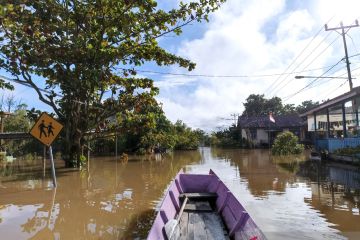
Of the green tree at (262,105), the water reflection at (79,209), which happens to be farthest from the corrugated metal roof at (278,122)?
the water reflection at (79,209)

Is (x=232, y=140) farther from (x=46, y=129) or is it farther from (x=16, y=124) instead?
(x=46, y=129)

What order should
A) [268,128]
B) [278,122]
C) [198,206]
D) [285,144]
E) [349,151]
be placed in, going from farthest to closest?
[278,122] → [268,128] → [285,144] → [349,151] → [198,206]

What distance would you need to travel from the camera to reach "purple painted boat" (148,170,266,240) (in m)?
5.63

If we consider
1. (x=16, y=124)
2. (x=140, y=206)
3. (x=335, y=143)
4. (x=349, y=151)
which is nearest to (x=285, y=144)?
(x=335, y=143)

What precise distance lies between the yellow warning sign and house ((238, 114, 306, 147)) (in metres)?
41.1

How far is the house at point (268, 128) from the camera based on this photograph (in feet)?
166

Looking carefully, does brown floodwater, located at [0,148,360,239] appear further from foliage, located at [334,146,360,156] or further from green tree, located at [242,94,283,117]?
green tree, located at [242,94,283,117]

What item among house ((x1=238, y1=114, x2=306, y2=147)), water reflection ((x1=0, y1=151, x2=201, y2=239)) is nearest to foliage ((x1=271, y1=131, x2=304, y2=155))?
house ((x1=238, y1=114, x2=306, y2=147))

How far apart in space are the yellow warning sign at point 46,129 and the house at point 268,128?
41.1 m

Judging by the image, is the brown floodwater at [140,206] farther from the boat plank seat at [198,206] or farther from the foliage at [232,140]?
the foliage at [232,140]

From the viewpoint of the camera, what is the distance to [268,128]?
167ft

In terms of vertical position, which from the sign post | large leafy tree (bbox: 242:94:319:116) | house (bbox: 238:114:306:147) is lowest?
the sign post

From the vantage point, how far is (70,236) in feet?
24.0

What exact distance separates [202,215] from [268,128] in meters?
44.8
